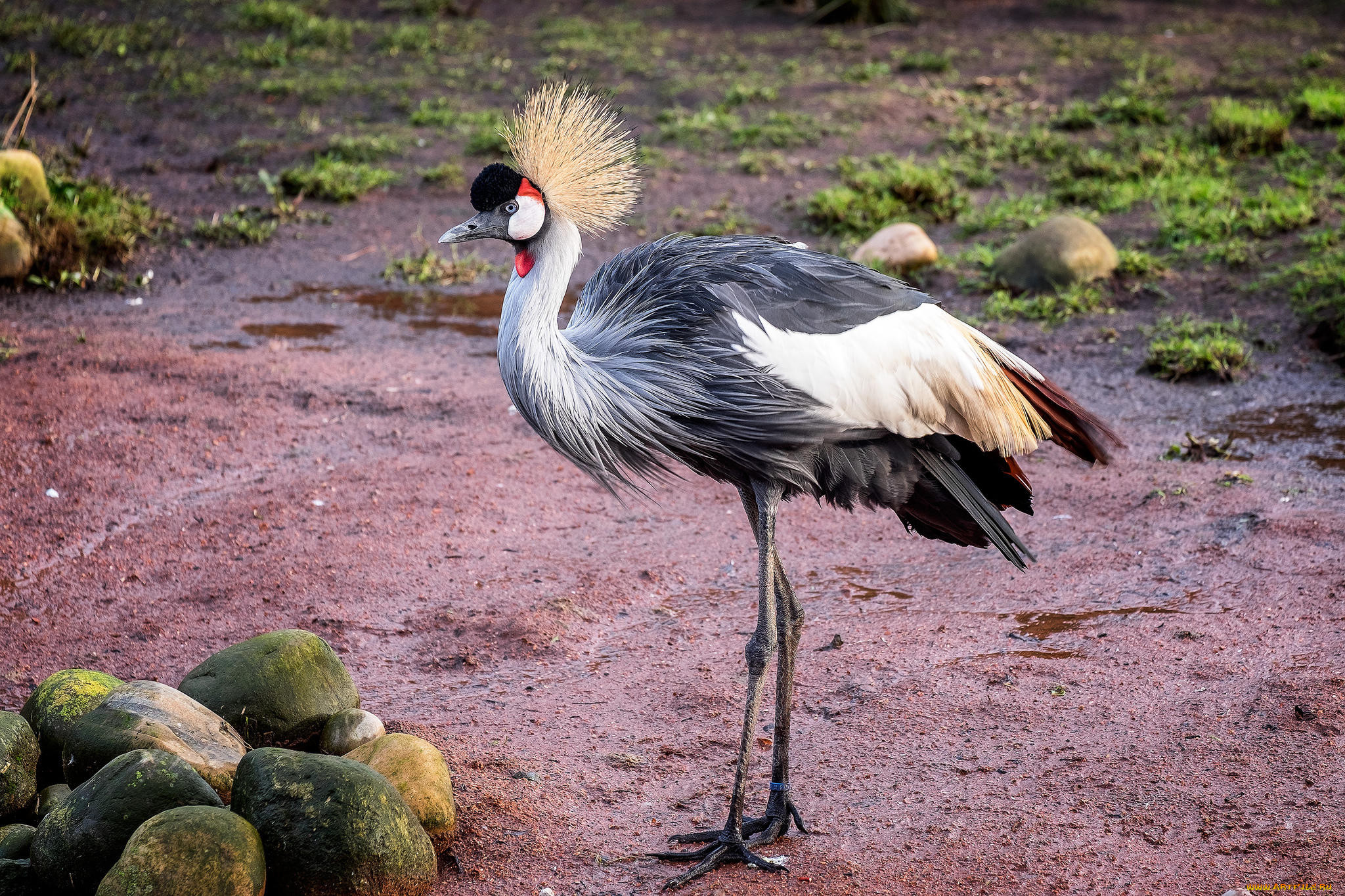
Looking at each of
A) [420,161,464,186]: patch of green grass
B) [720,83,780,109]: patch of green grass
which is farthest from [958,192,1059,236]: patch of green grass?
[420,161,464,186]: patch of green grass

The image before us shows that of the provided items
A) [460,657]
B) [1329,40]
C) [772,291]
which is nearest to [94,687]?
[460,657]

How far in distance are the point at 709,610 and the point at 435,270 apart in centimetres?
500

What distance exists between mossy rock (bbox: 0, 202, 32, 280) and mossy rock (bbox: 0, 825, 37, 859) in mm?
6178

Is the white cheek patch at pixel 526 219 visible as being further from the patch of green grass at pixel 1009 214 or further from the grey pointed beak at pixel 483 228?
the patch of green grass at pixel 1009 214

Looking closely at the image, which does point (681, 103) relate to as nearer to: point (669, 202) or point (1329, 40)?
point (669, 202)

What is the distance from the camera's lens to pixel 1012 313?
7402 mm

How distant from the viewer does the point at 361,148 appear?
35.9ft

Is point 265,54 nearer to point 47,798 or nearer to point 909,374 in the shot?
point 47,798

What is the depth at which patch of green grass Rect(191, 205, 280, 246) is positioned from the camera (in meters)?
9.27

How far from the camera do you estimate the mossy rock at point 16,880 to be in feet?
9.11

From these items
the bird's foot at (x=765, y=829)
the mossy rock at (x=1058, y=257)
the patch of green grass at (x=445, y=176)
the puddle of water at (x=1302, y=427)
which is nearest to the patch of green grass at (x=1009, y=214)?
the mossy rock at (x=1058, y=257)

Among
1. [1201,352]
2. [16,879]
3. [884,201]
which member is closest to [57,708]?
[16,879]

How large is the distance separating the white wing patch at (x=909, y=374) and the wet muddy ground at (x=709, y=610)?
1.00 m

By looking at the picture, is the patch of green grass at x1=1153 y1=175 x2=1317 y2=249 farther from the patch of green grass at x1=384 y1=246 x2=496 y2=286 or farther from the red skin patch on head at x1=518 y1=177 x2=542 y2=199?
the red skin patch on head at x1=518 y1=177 x2=542 y2=199
